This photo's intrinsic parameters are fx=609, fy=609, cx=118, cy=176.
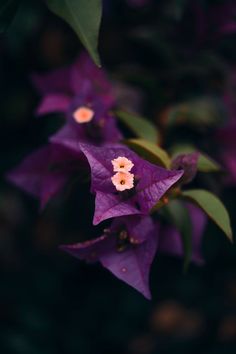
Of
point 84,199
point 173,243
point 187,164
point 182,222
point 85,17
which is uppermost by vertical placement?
point 85,17

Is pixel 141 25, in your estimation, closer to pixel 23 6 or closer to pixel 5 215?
pixel 23 6

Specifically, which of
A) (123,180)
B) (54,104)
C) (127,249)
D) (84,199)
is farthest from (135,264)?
(84,199)

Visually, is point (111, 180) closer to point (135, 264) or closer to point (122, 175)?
point (122, 175)

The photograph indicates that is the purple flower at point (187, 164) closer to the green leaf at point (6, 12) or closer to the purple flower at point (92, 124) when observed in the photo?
the purple flower at point (92, 124)

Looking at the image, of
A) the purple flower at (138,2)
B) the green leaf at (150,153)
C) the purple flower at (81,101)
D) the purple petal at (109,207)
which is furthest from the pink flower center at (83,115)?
the purple flower at (138,2)

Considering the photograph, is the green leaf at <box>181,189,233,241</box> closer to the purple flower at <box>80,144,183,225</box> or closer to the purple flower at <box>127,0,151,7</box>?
the purple flower at <box>80,144,183,225</box>
